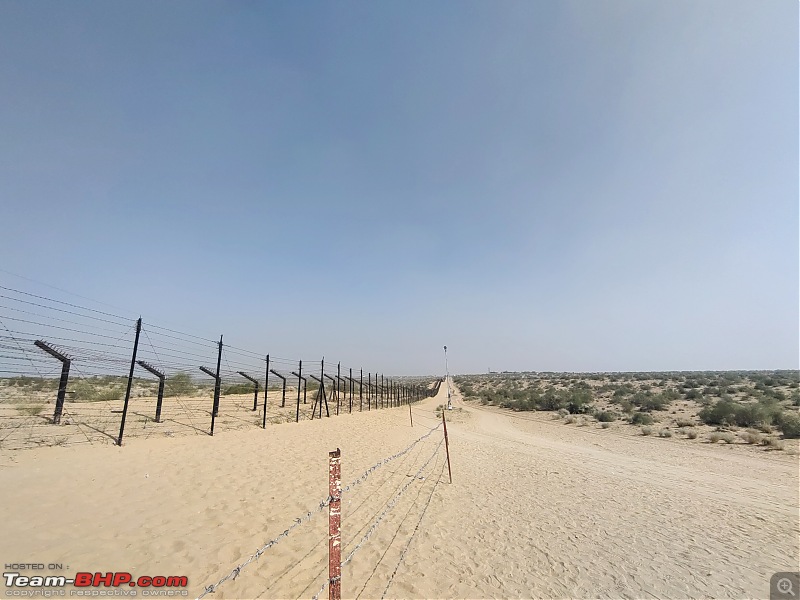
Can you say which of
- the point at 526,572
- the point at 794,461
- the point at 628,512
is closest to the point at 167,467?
the point at 526,572

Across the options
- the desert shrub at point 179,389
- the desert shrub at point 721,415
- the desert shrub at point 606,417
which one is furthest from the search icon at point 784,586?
the desert shrub at point 179,389

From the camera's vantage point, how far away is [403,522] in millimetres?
7164

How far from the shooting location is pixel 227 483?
8.56 metres

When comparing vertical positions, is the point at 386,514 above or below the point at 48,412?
below

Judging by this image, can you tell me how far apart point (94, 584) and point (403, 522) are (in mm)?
4988

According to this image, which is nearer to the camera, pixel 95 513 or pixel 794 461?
pixel 95 513

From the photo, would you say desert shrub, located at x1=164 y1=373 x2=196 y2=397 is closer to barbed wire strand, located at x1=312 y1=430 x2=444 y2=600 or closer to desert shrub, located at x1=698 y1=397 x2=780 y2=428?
barbed wire strand, located at x1=312 y1=430 x2=444 y2=600

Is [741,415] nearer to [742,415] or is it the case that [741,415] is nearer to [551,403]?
[742,415]

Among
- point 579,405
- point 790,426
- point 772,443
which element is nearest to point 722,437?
point 772,443

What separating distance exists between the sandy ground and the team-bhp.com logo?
128mm

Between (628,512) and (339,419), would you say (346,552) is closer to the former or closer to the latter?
(628,512)

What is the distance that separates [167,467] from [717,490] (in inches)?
630

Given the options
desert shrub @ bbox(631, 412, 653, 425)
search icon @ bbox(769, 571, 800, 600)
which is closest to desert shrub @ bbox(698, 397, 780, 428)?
desert shrub @ bbox(631, 412, 653, 425)

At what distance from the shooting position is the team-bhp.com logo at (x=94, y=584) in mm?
4359
